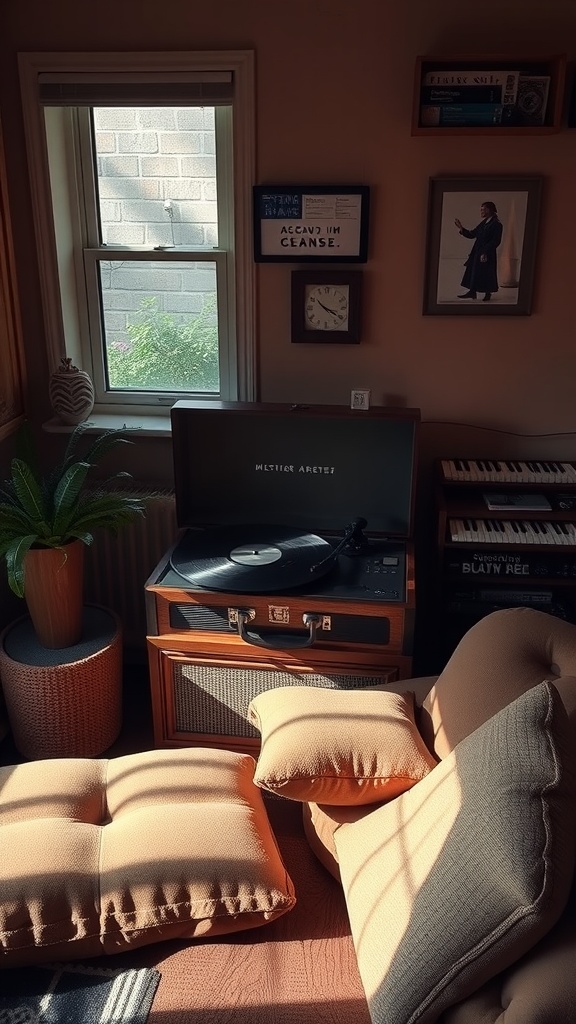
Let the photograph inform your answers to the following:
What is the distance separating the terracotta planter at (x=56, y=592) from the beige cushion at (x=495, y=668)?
96 centimetres

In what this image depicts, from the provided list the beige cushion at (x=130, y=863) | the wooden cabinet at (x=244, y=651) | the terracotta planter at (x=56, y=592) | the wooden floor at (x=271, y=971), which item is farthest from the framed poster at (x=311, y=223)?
the wooden floor at (x=271, y=971)

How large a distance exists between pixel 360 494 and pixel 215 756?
854mm

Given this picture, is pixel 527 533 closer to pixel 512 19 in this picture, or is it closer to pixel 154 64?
pixel 512 19

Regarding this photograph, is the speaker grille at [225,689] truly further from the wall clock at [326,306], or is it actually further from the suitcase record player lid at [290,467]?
the wall clock at [326,306]

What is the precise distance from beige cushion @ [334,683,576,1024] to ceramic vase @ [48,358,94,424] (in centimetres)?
156

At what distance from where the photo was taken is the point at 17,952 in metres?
1.38

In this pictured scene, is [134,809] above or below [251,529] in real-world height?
below

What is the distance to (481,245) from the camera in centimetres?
224

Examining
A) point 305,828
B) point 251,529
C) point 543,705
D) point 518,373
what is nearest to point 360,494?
point 251,529

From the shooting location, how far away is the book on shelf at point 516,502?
2227mm

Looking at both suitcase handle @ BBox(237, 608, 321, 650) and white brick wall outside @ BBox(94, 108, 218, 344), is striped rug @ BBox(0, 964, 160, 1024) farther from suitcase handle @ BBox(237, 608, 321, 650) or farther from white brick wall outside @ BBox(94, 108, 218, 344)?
white brick wall outside @ BBox(94, 108, 218, 344)

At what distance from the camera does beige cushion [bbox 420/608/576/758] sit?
1.58 meters

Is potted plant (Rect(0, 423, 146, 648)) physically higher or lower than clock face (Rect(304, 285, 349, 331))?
lower

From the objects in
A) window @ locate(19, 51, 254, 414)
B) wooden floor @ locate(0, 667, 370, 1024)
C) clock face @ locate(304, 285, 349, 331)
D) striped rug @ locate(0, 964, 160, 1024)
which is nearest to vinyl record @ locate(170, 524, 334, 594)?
window @ locate(19, 51, 254, 414)
